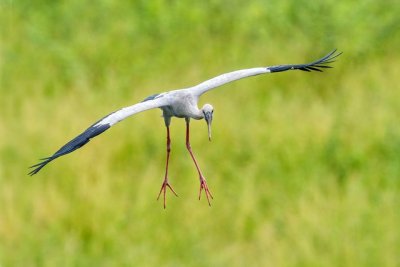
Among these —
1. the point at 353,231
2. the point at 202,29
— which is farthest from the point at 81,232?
the point at 202,29

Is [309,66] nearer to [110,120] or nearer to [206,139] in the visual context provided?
[110,120]

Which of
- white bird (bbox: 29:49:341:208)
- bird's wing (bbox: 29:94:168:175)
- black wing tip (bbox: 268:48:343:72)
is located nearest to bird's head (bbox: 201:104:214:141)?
white bird (bbox: 29:49:341:208)

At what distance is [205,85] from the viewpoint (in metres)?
2.78

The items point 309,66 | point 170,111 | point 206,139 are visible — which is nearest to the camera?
point 170,111

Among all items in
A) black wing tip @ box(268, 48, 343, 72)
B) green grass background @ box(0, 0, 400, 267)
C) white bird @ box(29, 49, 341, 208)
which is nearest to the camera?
white bird @ box(29, 49, 341, 208)

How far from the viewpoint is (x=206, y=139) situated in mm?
10586

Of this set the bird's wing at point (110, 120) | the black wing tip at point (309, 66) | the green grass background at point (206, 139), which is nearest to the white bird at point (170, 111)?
the bird's wing at point (110, 120)

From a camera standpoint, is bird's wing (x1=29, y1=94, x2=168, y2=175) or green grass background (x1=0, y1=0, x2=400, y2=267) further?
green grass background (x1=0, y1=0, x2=400, y2=267)

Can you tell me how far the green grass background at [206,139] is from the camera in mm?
9641

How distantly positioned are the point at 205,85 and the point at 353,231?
687 centimetres

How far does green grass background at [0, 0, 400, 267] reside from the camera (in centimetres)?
964

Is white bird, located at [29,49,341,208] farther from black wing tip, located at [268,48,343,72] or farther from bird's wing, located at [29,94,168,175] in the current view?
black wing tip, located at [268,48,343,72]

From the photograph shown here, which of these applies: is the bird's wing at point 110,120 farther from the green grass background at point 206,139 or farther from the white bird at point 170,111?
the green grass background at point 206,139

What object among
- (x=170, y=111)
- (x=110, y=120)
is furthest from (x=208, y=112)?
(x=110, y=120)
